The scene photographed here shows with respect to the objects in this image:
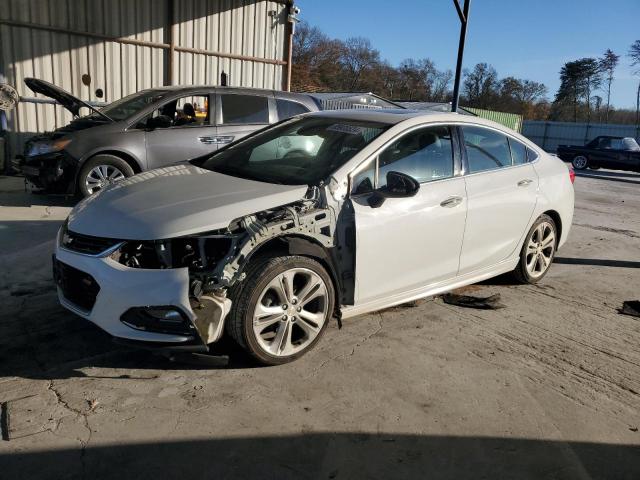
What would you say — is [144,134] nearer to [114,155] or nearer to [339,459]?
[114,155]

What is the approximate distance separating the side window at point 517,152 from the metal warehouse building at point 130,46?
31.5ft

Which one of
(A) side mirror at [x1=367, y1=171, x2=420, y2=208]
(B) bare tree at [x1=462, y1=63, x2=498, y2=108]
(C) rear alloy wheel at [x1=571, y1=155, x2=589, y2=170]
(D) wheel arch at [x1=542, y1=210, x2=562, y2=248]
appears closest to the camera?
(A) side mirror at [x1=367, y1=171, x2=420, y2=208]

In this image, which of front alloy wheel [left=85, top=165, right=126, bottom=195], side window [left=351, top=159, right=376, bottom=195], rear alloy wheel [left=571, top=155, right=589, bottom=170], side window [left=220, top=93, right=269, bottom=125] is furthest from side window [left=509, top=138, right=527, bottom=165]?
rear alloy wheel [left=571, top=155, right=589, bottom=170]

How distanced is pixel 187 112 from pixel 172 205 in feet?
17.4

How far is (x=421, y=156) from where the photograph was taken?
13.8 feet

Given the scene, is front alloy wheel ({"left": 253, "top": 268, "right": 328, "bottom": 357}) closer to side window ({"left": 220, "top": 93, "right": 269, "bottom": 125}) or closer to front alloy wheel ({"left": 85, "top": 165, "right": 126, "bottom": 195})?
front alloy wheel ({"left": 85, "top": 165, "right": 126, "bottom": 195})

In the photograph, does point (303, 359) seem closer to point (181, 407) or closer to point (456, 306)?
point (181, 407)

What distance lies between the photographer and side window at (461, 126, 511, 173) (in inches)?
179

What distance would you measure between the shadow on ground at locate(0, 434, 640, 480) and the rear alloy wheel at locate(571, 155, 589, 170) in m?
21.9

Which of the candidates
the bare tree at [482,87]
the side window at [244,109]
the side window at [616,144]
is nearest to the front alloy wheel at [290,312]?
the side window at [244,109]

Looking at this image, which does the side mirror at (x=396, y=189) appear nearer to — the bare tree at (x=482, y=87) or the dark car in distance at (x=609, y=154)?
the dark car in distance at (x=609, y=154)

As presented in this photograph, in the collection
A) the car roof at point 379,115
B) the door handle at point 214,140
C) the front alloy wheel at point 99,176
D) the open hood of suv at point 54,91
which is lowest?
the front alloy wheel at point 99,176

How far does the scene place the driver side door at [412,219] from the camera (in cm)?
374

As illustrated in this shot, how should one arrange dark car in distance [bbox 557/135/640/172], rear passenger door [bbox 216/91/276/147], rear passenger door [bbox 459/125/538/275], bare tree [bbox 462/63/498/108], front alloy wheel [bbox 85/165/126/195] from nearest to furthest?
rear passenger door [bbox 459/125/538/275] → front alloy wheel [bbox 85/165/126/195] → rear passenger door [bbox 216/91/276/147] → dark car in distance [bbox 557/135/640/172] → bare tree [bbox 462/63/498/108]
